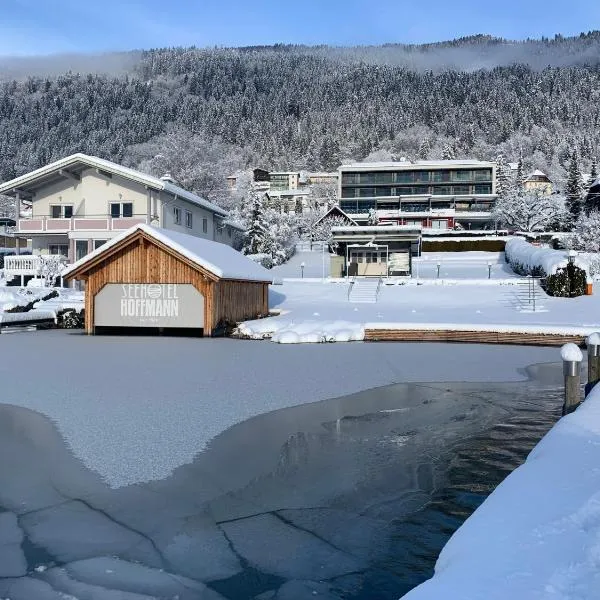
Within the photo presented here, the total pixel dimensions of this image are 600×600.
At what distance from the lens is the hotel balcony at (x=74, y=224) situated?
117 ft

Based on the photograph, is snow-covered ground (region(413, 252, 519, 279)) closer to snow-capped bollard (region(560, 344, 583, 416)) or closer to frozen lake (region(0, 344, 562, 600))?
snow-capped bollard (region(560, 344, 583, 416))

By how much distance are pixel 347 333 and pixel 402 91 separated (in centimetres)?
18790

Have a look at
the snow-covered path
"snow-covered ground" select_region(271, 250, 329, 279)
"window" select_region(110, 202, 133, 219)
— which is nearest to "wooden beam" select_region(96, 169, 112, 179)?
"window" select_region(110, 202, 133, 219)

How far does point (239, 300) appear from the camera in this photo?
24375 mm

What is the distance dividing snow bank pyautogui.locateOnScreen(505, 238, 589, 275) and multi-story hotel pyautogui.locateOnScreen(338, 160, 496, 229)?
4217cm

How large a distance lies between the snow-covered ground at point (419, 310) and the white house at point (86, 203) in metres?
8.21

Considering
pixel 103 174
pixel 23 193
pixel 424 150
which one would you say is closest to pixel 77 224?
pixel 103 174

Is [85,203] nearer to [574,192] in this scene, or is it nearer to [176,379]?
[176,379]

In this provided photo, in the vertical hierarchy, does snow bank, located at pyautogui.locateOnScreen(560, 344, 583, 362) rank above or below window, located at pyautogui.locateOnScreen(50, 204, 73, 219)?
below

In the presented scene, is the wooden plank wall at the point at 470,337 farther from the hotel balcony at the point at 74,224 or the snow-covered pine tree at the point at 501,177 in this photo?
the snow-covered pine tree at the point at 501,177

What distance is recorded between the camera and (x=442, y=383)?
494 inches

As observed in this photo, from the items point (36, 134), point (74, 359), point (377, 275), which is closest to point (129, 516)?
point (74, 359)

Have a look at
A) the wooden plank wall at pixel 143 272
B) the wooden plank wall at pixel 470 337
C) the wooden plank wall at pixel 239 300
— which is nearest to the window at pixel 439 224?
the wooden plank wall at pixel 239 300

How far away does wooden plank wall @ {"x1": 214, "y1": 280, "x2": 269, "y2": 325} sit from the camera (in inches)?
885
